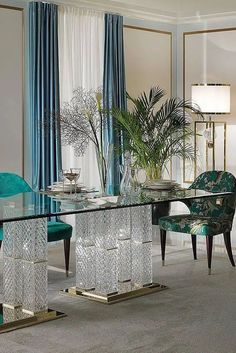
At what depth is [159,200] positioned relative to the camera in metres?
4.96

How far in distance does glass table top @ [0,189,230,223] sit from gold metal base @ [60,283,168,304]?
0.70 m

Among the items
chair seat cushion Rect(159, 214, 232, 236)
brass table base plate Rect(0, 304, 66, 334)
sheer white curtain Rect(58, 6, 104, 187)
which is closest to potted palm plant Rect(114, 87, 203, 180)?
sheer white curtain Rect(58, 6, 104, 187)

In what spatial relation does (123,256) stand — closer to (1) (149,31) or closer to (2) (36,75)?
(2) (36,75)

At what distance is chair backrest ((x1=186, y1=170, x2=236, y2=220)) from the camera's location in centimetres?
618

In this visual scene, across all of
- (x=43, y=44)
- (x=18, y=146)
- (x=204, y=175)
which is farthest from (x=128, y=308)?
(x=43, y=44)

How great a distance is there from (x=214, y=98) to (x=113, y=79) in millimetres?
1181

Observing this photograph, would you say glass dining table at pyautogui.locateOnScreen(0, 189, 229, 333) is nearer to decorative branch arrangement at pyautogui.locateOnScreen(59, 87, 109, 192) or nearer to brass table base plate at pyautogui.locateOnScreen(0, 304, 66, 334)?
brass table base plate at pyautogui.locateOnScreen(0, 304, 66, 334)

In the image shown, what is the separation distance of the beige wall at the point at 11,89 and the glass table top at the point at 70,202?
6.36ft

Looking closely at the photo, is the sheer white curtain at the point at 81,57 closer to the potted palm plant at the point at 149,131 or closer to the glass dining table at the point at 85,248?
the potted palm plant at the point at 149,131

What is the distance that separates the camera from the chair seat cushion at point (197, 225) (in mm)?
5883

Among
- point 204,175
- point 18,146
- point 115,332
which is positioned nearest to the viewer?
point 115,332

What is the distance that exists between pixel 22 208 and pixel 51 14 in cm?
343

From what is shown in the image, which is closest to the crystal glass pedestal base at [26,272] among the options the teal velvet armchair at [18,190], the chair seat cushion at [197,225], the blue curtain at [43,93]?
the teal velvet armchair at [18,190]

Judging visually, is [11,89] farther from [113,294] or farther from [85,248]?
[113,294]
